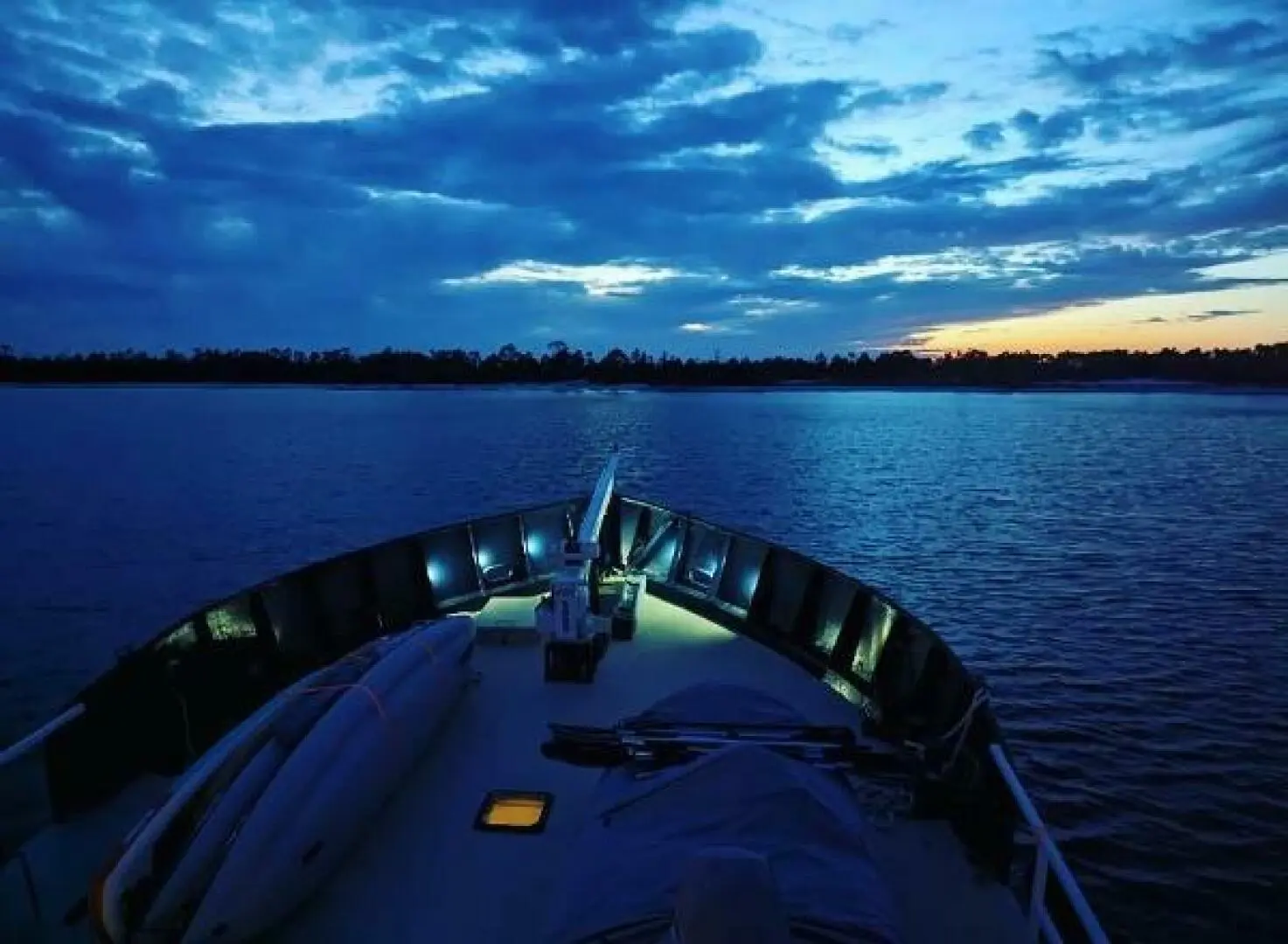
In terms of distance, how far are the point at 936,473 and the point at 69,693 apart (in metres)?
48.5

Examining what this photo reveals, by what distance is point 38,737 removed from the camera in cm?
580

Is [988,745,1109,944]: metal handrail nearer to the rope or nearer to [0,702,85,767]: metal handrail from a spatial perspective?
the rope

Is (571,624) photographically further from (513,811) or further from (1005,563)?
(1005,563)

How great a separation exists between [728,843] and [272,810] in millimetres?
2921

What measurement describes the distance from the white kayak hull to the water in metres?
8.75

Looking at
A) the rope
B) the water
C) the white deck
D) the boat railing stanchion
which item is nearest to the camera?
the white deck

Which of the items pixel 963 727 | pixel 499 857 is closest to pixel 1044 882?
pixel 963 727

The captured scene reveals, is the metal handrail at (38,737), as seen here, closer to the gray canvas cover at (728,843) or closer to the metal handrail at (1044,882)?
the gray canvas cover at (728,843)

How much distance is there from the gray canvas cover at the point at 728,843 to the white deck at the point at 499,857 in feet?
1.54

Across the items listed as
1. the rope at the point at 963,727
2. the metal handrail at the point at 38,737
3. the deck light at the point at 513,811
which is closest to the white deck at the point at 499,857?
the deck light at the point at 513,811

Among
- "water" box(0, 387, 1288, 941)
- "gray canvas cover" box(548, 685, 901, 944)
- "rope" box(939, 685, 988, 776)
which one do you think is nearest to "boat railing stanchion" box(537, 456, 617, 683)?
"rope" box(939, 685, 988, 776)

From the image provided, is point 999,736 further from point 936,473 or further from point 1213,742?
point 936,473

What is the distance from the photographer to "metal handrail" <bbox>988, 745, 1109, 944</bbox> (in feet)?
13.0

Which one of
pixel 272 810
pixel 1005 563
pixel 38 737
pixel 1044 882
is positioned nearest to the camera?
pixel 1044 882
